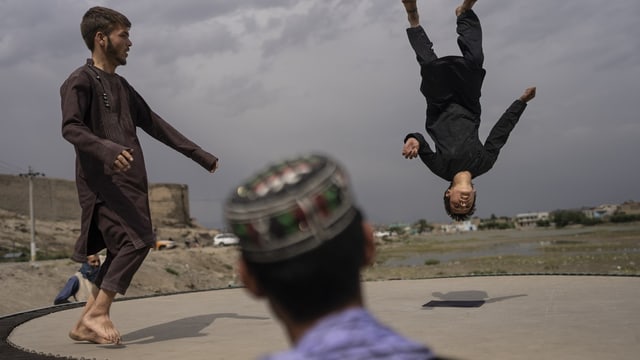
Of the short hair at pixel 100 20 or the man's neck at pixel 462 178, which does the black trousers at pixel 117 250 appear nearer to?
the short hair at pixel 100 20

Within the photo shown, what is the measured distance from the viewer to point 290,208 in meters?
1.09

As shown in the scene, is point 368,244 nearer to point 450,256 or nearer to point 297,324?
point 297,324

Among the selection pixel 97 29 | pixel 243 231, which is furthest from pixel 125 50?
pixel 243 231

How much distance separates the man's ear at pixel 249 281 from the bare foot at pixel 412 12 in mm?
4947

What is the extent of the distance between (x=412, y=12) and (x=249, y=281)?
16.8 ft

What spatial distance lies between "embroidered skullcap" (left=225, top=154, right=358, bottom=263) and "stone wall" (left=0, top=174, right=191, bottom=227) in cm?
6088

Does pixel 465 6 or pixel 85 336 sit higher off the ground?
pixel 465 6

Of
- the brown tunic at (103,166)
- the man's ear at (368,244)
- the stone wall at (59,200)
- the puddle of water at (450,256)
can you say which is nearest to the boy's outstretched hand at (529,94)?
the brown tunic at (103,166)

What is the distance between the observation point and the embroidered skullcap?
1.10m

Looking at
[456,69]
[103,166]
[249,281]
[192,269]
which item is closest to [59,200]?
[192,269]

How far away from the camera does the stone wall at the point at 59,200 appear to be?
5725 cm

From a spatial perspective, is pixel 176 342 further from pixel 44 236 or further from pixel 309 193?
pixel 44 236

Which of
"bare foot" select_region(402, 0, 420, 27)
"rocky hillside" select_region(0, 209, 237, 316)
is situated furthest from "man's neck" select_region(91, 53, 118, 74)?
"rocky hillside" select_region(0, 209, 237, 316)

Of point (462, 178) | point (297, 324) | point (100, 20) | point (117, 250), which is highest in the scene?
point (100, 20)
